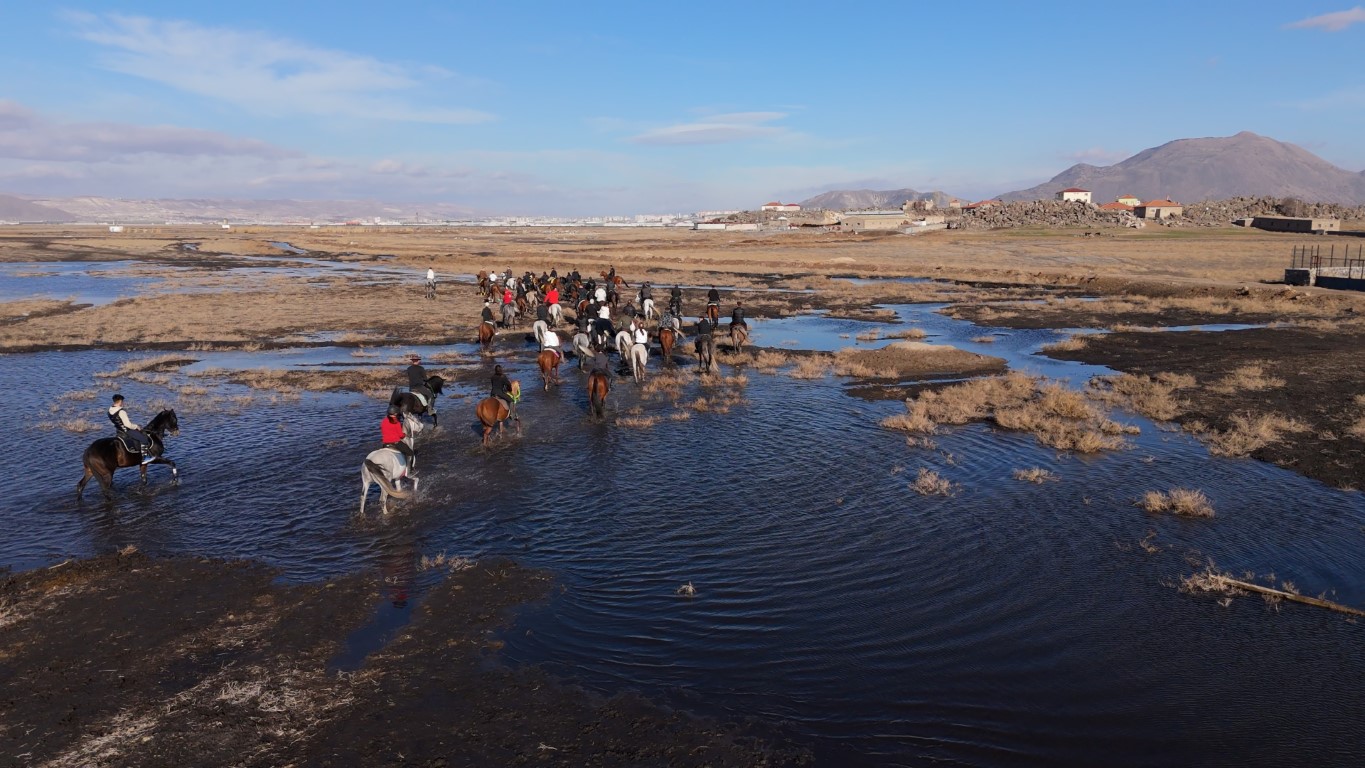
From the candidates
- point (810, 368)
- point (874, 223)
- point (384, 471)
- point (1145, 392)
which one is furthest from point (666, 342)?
point (874, 223)

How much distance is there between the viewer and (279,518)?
11.8 m

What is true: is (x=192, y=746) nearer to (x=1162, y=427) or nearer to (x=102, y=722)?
(x=102, y=722)

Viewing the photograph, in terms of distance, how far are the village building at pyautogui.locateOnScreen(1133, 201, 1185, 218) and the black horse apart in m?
110

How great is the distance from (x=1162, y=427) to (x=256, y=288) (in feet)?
161

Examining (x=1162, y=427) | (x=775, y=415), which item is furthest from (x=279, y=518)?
(x=1162, y=427)

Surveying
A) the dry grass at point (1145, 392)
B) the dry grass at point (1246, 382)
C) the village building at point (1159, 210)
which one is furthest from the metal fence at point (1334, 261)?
the village building at point (1159, 210)

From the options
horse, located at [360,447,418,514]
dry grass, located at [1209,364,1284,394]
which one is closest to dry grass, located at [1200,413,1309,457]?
dry grass, located at [1209,364,1284,394]

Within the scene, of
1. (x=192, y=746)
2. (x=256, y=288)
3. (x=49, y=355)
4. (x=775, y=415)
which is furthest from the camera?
(x=256, y=288)

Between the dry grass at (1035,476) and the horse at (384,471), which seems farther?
the dry grass at (1035,476)

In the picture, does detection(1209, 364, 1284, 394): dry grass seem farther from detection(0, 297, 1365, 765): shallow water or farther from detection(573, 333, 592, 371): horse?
detection(573, 333, 592, 371): horse

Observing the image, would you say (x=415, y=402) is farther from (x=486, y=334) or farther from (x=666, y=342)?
(x=486, y=334)

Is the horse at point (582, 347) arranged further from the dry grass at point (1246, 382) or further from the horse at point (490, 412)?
the dry grass at point (1246, 382)

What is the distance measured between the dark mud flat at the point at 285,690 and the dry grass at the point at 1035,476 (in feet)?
27.2

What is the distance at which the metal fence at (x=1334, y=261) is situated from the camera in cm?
4228
